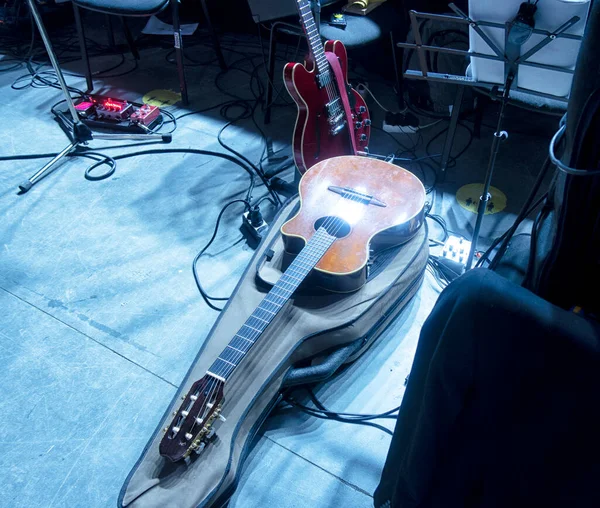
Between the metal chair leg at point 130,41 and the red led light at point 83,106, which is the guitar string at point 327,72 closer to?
the red led light at point 83,106

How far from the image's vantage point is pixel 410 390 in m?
0.63

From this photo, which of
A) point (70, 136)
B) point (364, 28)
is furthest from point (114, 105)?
point (364, 28)

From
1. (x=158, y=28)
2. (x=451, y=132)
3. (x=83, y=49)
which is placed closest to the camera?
(x=451, y=132)

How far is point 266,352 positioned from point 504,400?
72 centimetres

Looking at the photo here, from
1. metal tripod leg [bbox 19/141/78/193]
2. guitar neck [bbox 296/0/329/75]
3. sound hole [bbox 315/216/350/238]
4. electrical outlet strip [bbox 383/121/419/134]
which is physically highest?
guitar neck [bbox 296/0/329/75]

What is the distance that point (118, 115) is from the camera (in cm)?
231

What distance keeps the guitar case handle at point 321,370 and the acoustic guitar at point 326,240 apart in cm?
13

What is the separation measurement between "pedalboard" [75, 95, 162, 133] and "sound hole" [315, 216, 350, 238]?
4.41 ft

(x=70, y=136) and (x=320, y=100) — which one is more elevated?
(x=320, y=100)

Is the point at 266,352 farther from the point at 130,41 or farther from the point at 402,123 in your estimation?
the point at 130,41

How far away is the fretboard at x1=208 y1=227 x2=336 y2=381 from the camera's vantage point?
3.49ft

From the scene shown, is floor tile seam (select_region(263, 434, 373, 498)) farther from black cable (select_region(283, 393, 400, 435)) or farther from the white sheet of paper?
the white sheet of paper

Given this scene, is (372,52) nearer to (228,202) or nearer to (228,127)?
(228,127)

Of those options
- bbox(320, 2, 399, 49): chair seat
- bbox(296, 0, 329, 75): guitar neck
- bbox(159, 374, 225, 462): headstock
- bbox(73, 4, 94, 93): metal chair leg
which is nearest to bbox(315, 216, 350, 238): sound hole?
bbox(159, 374, 225, 462): headstock
